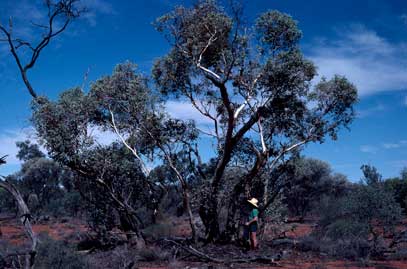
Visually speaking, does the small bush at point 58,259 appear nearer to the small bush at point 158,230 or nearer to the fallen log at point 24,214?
the fallen log at point 24,214

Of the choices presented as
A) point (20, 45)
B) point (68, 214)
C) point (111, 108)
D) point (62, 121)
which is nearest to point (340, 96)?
point (111, 108)

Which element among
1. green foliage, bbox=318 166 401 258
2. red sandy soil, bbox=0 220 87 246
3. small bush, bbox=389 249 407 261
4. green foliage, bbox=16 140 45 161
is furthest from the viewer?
green foliage, bbox=16 140 45 161

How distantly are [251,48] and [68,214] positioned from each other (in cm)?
3361

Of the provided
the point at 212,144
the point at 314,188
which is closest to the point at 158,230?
the point at 212,144

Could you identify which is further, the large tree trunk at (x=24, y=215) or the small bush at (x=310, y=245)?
the small bush at (x=310, y=245)

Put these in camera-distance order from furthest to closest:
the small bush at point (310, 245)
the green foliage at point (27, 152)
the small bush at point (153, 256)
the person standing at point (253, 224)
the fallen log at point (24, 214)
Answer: the green foliage at point (27, 152) < the small bush at point (310, 245) < the person standing at point (253, 224) < the small bush at point (153, 256) < the fallen log at point (24, 214)

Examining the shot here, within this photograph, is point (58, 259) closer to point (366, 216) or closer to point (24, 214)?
point (24, 214)

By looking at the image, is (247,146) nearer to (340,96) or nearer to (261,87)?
(261,87)

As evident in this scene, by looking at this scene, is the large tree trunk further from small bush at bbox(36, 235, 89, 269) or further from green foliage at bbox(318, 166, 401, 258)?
green foliage at bbox(318, 166, 401, 258)

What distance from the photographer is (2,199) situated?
40.9 m

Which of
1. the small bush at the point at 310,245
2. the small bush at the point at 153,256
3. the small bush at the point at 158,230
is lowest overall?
the small bush at the point at 153,256

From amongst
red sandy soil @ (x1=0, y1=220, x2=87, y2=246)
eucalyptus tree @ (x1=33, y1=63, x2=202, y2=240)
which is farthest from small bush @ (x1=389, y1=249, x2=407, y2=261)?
red sandy soil @ (x1=0, y1=220, x2=87, y2=246)

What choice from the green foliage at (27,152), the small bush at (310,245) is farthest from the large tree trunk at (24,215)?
the green foliage at (27,152)

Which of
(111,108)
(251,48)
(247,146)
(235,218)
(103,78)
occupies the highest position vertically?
(251,48)
